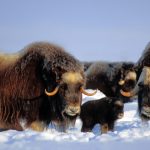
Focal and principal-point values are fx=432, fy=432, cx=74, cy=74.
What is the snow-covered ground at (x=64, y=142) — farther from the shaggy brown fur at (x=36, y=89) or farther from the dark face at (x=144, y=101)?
the dark face at (x=144, y=101)

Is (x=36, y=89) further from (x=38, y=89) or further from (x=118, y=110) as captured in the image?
(x=118, y=110)

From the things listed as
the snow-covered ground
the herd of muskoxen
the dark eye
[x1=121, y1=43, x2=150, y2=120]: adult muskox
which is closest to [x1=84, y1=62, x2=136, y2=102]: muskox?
[x1=121, y1=43, x2=150, y2=120]: adult muskox

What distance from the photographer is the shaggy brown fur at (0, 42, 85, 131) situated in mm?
5625

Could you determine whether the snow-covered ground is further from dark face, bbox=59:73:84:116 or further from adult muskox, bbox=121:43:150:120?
adult muskox, bbox=121:43:150:120

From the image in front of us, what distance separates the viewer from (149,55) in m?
7.54

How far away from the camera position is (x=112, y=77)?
1315 centimetres

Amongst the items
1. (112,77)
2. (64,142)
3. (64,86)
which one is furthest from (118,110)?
(112,77)

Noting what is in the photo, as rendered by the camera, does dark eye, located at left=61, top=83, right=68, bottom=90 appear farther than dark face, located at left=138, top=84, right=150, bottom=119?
No

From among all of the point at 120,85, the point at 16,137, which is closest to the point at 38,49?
the point at 16,137

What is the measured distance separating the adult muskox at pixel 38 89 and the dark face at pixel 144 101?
5.14ft

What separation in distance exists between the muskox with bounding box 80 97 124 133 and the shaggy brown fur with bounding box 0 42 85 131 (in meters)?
2.94

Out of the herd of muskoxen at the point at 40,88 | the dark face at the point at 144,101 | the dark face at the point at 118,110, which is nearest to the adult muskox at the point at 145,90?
the dark face at the point at 144,101

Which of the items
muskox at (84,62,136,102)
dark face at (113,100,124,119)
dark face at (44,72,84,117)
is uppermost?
dark face at (44,72,84,117)

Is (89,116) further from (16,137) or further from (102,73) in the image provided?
(102,73)
